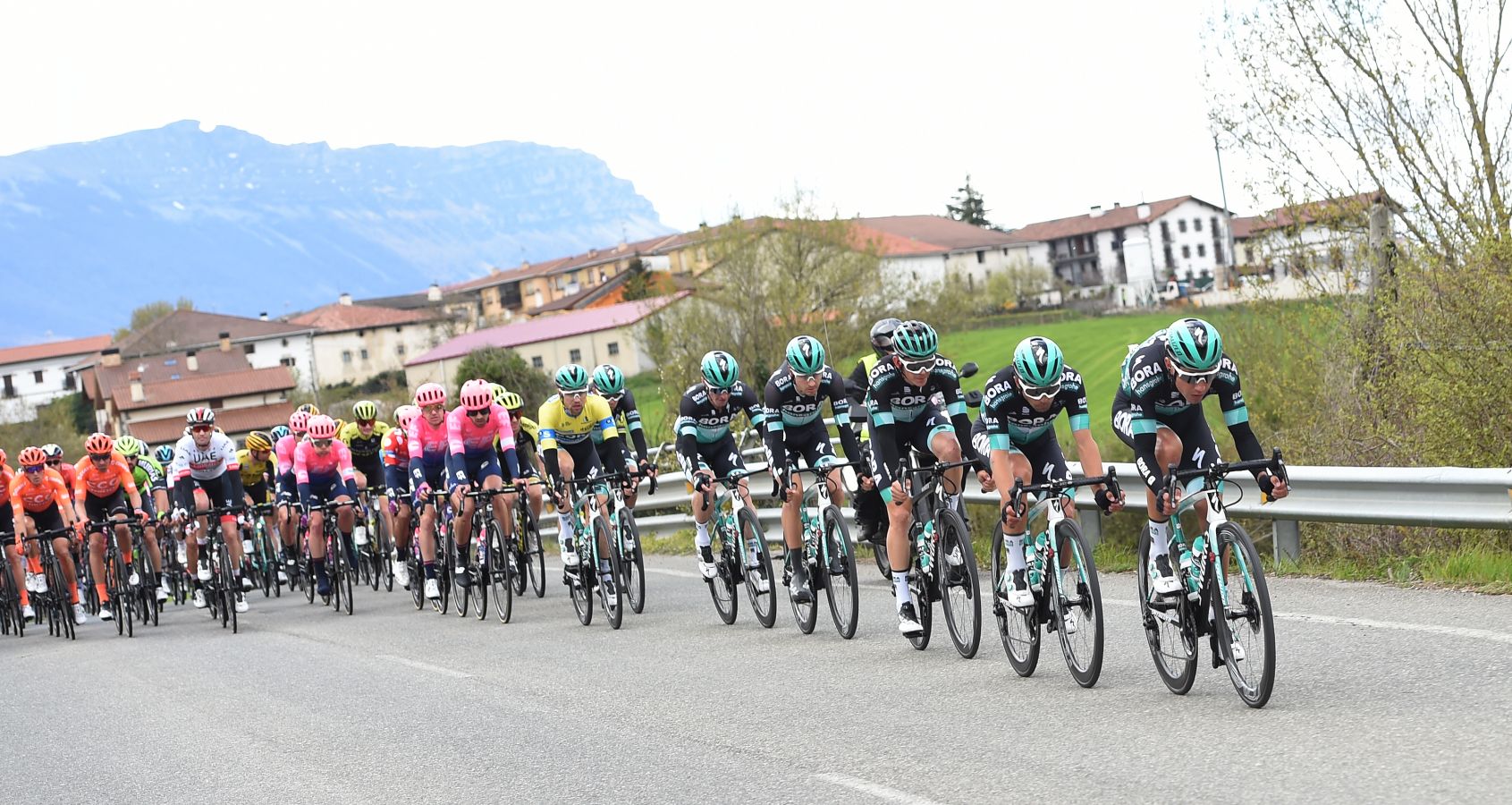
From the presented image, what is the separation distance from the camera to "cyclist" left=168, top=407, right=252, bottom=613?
1677cm

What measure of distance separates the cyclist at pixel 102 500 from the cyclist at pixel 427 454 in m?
3.70

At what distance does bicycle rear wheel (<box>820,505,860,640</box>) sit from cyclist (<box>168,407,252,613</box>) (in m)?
8.26

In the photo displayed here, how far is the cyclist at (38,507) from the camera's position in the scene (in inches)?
669

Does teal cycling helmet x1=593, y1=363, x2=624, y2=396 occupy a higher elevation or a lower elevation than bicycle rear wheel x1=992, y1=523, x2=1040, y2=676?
higher

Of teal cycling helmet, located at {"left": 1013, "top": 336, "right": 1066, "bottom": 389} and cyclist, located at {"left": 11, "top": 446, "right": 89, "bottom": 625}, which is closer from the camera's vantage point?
teal cycling helmet, located at {"left": 1013, "top": 336, "right": 1066, "bottom": 389}

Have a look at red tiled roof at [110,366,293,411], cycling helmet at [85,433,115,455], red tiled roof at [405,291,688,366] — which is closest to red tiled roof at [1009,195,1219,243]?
red tiled roof at [405,291,688,366]


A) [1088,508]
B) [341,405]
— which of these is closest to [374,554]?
[1088,508]

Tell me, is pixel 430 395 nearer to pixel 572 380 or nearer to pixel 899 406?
pixel 572 380

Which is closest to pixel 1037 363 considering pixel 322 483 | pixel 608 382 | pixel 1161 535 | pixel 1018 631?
pixel 1161 535

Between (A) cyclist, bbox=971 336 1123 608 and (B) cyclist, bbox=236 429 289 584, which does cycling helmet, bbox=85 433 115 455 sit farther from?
(A) cyclist, bbox=971 336 1123 608

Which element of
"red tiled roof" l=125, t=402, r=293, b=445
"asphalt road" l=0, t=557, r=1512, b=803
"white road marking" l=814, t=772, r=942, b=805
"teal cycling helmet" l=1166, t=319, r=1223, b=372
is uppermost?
"red tiled roof" l=125, t=402, r=293, b=445

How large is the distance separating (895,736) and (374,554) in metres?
12.7

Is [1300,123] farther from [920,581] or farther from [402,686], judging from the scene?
[402,686]

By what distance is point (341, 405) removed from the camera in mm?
84938
